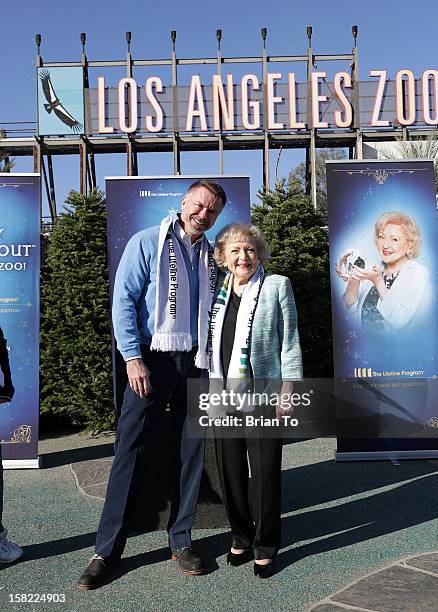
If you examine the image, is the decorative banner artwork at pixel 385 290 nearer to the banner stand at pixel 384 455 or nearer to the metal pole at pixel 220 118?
the banner stand at pixel 384 455

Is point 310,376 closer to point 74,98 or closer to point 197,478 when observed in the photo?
point 197,478

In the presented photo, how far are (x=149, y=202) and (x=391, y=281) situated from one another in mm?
2163

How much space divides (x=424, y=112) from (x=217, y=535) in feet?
80.4

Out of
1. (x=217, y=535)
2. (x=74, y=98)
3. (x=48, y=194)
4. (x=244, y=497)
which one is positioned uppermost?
(x=74, y=98)

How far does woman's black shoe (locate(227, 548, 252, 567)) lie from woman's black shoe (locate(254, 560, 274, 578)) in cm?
13

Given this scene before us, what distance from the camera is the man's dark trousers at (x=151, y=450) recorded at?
9.71 feet

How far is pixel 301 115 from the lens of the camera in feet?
81.3

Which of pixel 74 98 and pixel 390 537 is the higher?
pixel 74 98

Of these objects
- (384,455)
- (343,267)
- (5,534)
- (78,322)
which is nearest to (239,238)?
→ (5,534)

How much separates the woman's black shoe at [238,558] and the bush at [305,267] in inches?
141

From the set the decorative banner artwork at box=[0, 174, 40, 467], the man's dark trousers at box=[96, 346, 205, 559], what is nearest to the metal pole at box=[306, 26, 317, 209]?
the decorative banner artwork at box=[0, 174, 40, 467]

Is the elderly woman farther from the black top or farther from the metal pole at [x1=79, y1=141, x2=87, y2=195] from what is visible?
the metal pole at [x1=79, y1=141, x2=87, y2=195]

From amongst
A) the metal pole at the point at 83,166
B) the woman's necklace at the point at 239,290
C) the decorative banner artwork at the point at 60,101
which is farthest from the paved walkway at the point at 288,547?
the decorative banner artwork at the point at 60,101

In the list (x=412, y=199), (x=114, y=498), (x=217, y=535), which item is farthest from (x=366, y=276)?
(x=114, y=498)
